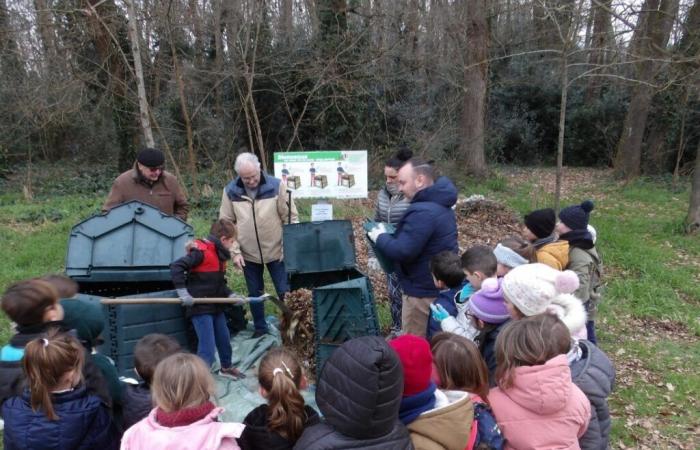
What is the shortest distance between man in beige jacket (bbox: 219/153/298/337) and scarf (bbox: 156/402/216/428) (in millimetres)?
2398

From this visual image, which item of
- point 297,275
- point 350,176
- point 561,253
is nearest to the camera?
point 561,253

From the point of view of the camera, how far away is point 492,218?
9117 millimetres

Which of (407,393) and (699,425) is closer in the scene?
(407,393)

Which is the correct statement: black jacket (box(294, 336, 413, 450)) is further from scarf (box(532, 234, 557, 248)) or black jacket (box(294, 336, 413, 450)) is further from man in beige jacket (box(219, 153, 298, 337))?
man in beige jacket (box(219, 153, 298, 337))

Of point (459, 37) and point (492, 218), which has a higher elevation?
point (459, 37)

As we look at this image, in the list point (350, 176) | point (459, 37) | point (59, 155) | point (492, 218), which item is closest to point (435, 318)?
point (350, 176)

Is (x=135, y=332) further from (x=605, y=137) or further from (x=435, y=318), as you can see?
(x=605, y=137)

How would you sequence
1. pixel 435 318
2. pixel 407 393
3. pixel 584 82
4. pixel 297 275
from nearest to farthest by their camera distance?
pixel 407 393 → pixel 435 318 → pixel 297 275 → pixel 584 82

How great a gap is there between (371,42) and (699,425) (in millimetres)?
10323

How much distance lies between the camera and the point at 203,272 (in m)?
3.54

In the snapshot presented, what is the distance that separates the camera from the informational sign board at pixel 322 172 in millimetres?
7312

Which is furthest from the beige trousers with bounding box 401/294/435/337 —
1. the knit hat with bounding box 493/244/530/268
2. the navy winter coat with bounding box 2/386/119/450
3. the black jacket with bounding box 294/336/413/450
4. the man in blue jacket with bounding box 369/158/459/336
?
the navy winter coat with bounding box 2/386/119/450

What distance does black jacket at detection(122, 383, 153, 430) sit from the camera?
2289 millimetres

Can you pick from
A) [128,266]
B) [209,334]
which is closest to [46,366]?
[209,334]
